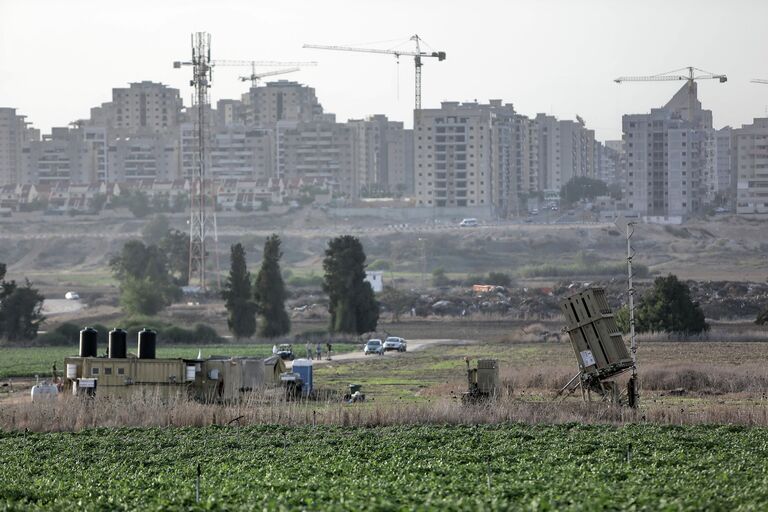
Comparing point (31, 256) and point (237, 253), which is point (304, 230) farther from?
point (237, 253)

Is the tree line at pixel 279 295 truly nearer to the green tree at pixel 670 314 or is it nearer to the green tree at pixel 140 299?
the green tree at pixel 140 299

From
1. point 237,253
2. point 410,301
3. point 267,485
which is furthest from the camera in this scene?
point 410,301

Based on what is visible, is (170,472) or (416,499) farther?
(170,472)

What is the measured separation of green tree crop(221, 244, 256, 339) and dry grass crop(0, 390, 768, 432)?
40324 millimetres

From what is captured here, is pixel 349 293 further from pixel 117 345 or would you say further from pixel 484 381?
pixel 484 381

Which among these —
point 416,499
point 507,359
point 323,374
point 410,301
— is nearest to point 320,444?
point 416,499

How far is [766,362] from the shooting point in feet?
173

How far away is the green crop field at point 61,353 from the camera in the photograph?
57781 mm

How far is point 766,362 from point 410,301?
161 ft

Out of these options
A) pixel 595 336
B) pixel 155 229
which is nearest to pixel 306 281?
pixel 155 229

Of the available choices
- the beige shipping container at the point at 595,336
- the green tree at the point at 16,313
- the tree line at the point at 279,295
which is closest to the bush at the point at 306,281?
the tree line at the point at 279,295

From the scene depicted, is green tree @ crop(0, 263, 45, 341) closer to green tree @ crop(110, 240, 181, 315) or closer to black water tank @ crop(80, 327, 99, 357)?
green tree @ crop(110, 240, 181, 315)

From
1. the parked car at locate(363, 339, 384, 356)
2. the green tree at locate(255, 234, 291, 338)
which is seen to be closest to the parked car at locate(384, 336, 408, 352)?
the parked car at locate(363, 339, 384, 356)

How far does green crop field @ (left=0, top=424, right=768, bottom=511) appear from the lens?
23047 millimetres
